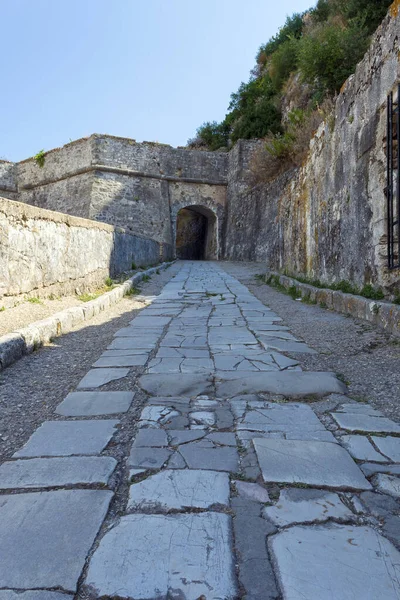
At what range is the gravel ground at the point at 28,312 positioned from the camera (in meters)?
4.05

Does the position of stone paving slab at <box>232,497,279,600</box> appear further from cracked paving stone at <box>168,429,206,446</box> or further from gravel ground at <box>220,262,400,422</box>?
gravel ground at <box>220,262,400,422</box>

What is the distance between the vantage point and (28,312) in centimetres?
468

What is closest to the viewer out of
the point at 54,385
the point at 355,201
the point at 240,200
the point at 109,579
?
the point at 109,579

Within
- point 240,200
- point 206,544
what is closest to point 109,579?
point 206,544

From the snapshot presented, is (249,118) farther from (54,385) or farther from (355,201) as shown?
(54,385)

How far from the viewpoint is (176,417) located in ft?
7.97

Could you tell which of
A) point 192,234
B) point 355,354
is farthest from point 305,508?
point 192,234

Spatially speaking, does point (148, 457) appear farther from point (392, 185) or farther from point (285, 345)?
point (392, 185)

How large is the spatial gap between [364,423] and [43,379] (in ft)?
7.19

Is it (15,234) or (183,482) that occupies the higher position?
(15,234)

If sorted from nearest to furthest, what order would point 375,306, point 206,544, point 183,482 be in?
point 206,544, point 183,482, point 375,306

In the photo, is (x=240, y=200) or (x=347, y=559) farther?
(x=240, y=200)

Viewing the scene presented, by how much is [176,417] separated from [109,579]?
4.10 feet

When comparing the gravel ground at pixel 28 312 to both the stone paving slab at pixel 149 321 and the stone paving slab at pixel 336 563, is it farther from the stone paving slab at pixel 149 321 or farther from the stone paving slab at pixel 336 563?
the stone paving slab at pixel 336 563
